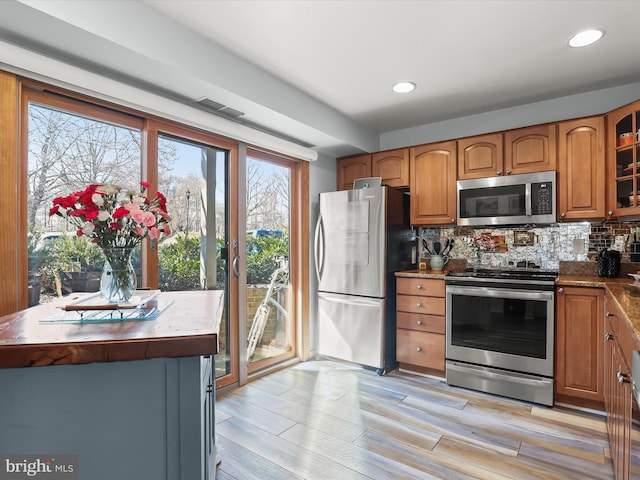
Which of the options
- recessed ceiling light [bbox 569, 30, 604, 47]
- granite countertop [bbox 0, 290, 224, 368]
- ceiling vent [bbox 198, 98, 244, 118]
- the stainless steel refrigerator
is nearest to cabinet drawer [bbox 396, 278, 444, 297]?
the stainless steel refrigerator

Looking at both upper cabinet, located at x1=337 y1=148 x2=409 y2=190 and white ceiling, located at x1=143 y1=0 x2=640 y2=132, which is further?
upper cabinet, located at x1=337 y1=148 x2=409 y2=190

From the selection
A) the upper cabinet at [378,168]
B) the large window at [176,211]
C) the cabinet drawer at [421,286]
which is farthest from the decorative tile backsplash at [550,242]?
the large window at [176,211]

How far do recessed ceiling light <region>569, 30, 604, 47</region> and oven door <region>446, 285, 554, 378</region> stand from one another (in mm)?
1656

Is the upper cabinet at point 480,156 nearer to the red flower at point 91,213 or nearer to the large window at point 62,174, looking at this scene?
the large window at point 62,174

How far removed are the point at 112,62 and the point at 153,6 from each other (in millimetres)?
367

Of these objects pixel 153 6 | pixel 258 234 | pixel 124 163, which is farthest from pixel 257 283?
pixel 153 6

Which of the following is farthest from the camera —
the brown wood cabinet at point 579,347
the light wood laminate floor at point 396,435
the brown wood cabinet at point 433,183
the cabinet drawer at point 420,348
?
the brown wood cabinet at point 433,183

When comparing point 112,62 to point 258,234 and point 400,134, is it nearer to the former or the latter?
point 258,234

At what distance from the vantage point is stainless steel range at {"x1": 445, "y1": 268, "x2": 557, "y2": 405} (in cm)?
266

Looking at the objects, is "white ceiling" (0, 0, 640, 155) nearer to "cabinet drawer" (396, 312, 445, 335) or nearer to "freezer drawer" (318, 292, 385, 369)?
"freezer drawer" (318, 292, 385, 369)

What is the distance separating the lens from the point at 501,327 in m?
2.84

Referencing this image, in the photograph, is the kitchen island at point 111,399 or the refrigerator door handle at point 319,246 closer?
the kitchen island at point 111,399

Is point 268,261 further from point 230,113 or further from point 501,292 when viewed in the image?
point 501,292

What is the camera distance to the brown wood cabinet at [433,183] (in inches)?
133
